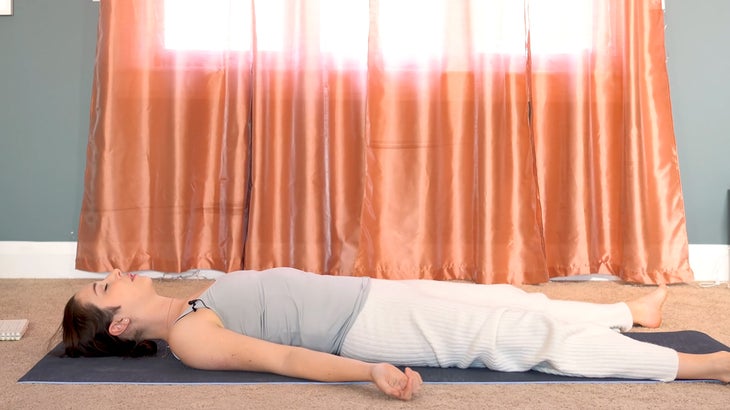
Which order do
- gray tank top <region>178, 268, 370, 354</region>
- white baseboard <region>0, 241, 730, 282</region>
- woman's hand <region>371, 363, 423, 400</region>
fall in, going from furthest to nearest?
white baseboard <region>0, 241, 730, 282</region>, gray tank top <region>178, 268, 370, 354</region>, woman's hand <region>371, 363, 423, 400</region>

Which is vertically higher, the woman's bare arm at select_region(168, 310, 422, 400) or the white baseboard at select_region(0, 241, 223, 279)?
the white baseboard at select_region(0, 241, 223, 279)

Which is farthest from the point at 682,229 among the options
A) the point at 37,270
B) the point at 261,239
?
the point at 37,270

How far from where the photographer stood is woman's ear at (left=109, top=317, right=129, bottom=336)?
1.93 m

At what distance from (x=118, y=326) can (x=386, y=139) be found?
1523 millimetres

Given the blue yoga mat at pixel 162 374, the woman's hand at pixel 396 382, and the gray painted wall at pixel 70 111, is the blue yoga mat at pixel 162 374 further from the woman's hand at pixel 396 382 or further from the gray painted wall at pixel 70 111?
the gray painted wall at pixel 70 111

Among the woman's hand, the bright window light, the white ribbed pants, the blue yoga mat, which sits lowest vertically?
the blue yoga mat

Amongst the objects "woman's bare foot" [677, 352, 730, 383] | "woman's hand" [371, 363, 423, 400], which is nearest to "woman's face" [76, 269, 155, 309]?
"woman's hand" [371, 363, 423, 400]

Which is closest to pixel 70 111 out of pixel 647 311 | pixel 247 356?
pixel 247 356

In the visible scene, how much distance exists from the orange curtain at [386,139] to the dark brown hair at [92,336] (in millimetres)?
1136

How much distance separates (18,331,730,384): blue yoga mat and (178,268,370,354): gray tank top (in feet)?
0.36

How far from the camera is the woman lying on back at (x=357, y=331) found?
175 centimetres

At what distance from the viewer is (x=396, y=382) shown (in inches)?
63.5

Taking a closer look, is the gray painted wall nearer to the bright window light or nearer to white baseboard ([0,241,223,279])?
white baseboard ([0,241,223,279])

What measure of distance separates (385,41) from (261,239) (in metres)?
0.94
